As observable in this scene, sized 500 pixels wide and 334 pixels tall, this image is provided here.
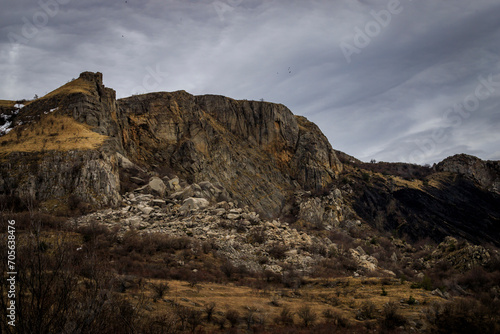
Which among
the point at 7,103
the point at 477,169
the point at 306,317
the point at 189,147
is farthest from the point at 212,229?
the point at 477,169

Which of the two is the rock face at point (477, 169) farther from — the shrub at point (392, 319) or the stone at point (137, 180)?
the shrub at point (392, 319)

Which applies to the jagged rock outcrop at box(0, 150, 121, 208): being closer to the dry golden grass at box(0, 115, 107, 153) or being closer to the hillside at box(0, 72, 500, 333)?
the hillside at box(0, 72, 500, 333)

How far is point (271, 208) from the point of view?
5128 cm

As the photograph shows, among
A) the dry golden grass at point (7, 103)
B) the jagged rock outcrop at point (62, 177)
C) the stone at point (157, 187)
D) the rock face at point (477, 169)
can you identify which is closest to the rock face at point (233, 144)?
the dry golden grass at point (7, 103)

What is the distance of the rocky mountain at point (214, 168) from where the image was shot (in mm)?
23953

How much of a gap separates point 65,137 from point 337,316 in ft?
91.3

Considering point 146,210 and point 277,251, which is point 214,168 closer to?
point 146,210

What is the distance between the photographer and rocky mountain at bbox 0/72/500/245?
23953mm

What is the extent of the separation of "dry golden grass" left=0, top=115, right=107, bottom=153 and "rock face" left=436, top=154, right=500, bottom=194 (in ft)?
A: 281

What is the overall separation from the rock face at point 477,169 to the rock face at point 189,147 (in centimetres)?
3980

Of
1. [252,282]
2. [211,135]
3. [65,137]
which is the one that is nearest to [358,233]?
[211,135]

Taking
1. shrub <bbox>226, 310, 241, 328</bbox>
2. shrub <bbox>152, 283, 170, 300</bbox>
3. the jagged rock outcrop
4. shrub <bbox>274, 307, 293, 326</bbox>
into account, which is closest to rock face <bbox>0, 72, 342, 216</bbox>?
the jagged rock outcrop

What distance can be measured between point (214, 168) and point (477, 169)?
74.9 meters

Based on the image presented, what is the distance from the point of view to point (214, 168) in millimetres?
48906
